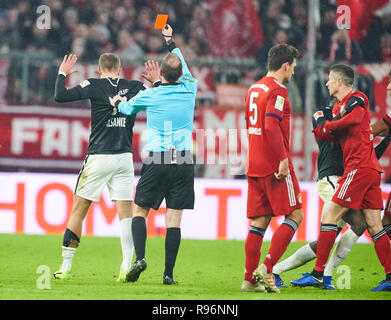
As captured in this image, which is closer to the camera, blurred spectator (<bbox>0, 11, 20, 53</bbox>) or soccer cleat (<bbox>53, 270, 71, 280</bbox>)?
soccer cleat (<bbox>53, 270, 71, 280</bbox>)

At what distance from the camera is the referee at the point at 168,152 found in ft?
Answer: 24.5

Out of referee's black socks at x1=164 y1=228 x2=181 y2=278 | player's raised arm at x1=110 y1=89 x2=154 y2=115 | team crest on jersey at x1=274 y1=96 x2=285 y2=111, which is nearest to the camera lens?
team crest on jersey at x1=274 y1=96 x2=285 y2=111

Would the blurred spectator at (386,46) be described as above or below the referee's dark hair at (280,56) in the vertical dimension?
above

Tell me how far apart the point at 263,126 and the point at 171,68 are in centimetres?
101

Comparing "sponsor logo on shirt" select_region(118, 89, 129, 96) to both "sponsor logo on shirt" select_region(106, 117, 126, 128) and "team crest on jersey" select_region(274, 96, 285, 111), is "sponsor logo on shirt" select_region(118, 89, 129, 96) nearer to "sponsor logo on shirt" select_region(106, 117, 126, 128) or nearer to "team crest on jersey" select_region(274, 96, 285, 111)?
"sponsor logo on shirt" select_region(106, 117, 126, 128)

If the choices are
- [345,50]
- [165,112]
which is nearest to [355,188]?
[165,112]

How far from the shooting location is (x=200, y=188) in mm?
12234

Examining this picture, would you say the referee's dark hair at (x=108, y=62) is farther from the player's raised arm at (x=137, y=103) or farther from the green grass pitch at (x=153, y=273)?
the green grass pitch at (x=153, y=273)

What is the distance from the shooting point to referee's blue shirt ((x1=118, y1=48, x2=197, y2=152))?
745 cm

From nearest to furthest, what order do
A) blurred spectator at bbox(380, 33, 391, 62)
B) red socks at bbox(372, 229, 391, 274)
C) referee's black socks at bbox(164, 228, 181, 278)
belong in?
red socks at bbox(372, 229, 391, 274) < referee's black socks at bbox(164, 228, 181, 278) < blurred spectator at bbox(380, 33, 391, 62)

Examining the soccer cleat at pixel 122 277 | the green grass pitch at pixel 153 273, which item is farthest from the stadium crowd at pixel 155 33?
the soccer cleat at pixel 122 277

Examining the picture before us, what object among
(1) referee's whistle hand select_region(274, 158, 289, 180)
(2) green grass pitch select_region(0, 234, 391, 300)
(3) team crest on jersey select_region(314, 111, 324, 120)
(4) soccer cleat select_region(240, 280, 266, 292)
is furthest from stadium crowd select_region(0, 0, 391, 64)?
(4) soccer cleat select_region(240, 280, 266, 292)

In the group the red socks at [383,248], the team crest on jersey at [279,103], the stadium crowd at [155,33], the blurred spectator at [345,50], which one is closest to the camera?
the team crest on jersey at [279,103]

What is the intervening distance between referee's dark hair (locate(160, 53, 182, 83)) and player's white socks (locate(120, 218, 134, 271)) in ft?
4.43
